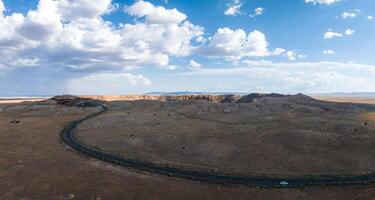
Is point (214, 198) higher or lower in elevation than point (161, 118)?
lower

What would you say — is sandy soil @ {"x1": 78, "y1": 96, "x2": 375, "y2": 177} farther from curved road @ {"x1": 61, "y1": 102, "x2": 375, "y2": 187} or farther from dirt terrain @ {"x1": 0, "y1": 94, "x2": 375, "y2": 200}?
curved road @ {"x1": 61, "y1": 102, "x2": 375, "y2": 187}

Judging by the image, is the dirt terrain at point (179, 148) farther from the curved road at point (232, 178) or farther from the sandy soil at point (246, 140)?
the curved road at point (232, 178)

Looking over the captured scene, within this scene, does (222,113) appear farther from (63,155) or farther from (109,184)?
(109,184)

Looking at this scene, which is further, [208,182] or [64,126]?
[64,126]

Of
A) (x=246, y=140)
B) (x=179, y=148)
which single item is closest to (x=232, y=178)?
(x=179, y=148)

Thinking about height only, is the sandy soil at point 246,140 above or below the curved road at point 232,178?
above

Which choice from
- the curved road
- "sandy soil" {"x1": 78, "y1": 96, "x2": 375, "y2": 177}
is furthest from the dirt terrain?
the curved road

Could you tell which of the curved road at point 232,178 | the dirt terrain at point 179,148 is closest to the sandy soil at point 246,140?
the dirt terrain at point 179,148

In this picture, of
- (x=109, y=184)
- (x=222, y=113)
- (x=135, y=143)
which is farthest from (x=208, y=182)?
(x=222, y=113)
